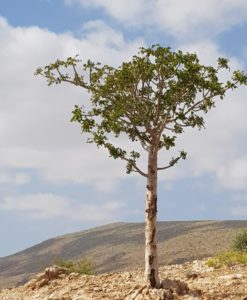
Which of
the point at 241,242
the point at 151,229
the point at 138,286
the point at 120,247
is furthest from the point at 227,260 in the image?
the point at 120,247

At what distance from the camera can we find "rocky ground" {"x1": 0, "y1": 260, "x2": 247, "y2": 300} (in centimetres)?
2167

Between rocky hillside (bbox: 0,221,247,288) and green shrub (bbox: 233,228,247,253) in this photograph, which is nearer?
green shrub (bbox: 233,228,247,253)

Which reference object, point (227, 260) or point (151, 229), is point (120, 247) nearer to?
point (227, 260)

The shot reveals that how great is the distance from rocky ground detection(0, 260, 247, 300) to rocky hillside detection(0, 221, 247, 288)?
1558 inches

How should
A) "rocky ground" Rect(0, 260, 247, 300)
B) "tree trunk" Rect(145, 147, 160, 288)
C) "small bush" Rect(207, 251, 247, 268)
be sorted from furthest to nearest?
"small bush" Rect(207, 251, 247, 268) → "tree trunk" Rect(145, 147, 160, 288) → "rocky ground" Rect(0, 260, 247, 300)

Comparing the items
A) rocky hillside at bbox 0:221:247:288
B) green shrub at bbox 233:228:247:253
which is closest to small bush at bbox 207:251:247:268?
green shrub at bbox 233:228:247:253

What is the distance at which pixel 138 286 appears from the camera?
22.6m

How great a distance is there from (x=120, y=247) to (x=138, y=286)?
3105 inches

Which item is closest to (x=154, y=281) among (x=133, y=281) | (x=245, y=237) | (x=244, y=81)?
(x=133, y=281)

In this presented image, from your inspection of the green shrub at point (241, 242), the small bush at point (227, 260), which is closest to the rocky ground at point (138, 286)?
the small bush at point (227, 260)

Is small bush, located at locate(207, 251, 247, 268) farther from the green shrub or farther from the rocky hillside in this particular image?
the rocky hillside

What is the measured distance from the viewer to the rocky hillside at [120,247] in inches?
3039

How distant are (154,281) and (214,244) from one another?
192ft

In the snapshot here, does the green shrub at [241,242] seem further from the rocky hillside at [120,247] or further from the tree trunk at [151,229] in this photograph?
the rocky hillside at [120,247]
